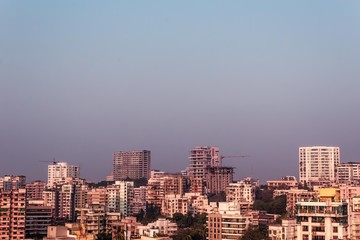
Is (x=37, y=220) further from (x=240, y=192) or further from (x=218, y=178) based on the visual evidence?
(x=218, y=178)

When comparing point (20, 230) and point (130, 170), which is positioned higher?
point (130, 170)

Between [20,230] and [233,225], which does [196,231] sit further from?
[20,230]

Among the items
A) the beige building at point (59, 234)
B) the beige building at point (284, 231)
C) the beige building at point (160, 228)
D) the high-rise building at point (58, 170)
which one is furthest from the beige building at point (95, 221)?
the high-rise building at point (58, 170)

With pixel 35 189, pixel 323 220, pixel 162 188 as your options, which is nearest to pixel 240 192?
pixel 162 188

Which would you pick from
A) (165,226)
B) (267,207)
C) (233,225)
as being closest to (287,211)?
(267,207)

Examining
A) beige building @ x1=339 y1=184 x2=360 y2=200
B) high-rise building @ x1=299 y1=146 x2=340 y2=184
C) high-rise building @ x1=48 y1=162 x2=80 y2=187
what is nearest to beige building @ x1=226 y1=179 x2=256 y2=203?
beige building @ x1=339 y1=184 x2=360 y2=200

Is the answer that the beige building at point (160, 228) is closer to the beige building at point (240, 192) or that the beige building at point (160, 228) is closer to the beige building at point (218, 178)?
the beige building at point (240, 192)
